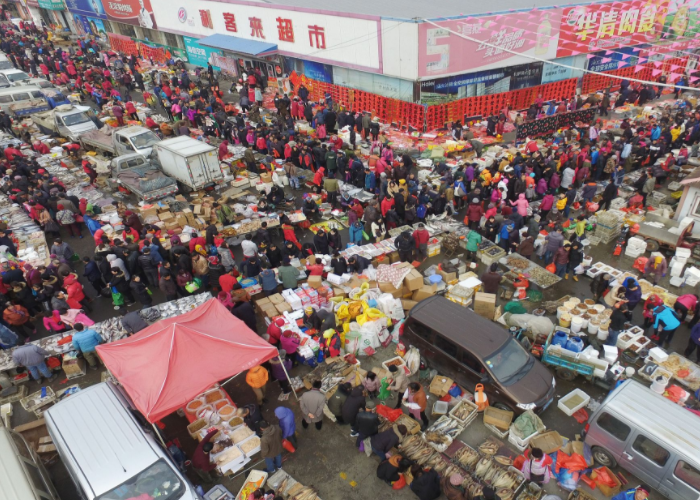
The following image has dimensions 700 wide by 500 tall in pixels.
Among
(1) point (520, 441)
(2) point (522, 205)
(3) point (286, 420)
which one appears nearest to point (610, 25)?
(2) point (522, 205)

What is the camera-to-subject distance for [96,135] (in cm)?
2298

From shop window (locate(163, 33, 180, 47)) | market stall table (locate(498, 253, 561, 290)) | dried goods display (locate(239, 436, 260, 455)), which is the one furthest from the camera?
shop window (locate(163, 33, 180, 47))

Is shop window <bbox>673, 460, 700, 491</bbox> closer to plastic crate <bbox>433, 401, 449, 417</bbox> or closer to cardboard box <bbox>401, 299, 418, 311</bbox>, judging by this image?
plastic crate <bbox>433, 401, 449, 417</bbox>

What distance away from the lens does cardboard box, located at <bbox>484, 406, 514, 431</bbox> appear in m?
9.22

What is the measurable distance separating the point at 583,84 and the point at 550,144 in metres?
8.76

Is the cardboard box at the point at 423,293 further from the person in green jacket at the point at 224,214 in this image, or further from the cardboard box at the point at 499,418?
the person in green jacket at the point at 224,214

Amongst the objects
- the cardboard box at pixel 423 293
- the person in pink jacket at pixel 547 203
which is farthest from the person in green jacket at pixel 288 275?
the person in pink jacket at pixel 547 203

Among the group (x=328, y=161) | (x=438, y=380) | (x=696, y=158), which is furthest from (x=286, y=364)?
(x=696, y=158)

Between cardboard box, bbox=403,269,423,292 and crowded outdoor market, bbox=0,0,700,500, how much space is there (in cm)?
8

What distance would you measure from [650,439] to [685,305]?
459 cm

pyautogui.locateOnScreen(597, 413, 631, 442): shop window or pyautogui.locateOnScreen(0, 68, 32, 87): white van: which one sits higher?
pyautogui.locateOnScreen(0, 68, 32, 87): white van

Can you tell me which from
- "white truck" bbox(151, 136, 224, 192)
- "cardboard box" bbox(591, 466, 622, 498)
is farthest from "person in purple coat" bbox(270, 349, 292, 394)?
"white truck" bbox(151, 136, 224, 192)

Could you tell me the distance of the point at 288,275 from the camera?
509 inches

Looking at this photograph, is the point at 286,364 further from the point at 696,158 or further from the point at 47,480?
the point at 696,158
